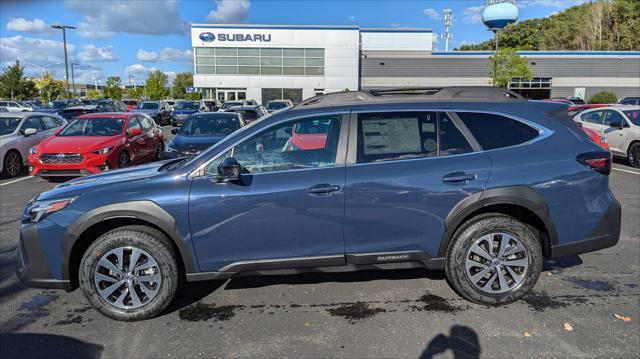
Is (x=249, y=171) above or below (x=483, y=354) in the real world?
above

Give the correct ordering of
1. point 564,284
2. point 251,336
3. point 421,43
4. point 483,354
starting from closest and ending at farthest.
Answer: point 483,354, point 251,336, point 564,284, point 421,43

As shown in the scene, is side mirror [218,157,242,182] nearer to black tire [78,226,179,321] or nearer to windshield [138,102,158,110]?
black tire [78,226,179,321]

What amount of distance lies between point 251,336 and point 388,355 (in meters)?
1.05

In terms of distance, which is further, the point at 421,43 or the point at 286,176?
the point at 421,43

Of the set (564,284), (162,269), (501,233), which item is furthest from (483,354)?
(162,269)

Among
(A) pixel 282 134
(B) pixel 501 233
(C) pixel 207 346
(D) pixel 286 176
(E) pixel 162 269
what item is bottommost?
(C) pixel 207 346

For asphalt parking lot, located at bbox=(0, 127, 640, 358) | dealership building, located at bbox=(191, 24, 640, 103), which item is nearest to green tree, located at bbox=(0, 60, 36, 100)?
dealership building, located at bbox=(191, 24, 640, 103)

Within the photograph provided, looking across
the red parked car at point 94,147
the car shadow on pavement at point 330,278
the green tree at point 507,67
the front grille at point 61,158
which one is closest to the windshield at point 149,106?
the red parked car at point 94,147

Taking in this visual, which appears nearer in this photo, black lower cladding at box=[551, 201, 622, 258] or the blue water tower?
black lower cladding at box=[551, 201, 622, 258]

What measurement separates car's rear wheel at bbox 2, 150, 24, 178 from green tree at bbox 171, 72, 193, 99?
72012mm

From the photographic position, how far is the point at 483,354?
310 centimetres

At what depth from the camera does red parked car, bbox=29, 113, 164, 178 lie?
8930 millimetres

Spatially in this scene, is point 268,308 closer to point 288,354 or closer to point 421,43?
point 288,354

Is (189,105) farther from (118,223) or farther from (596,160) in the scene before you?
(596,160)
